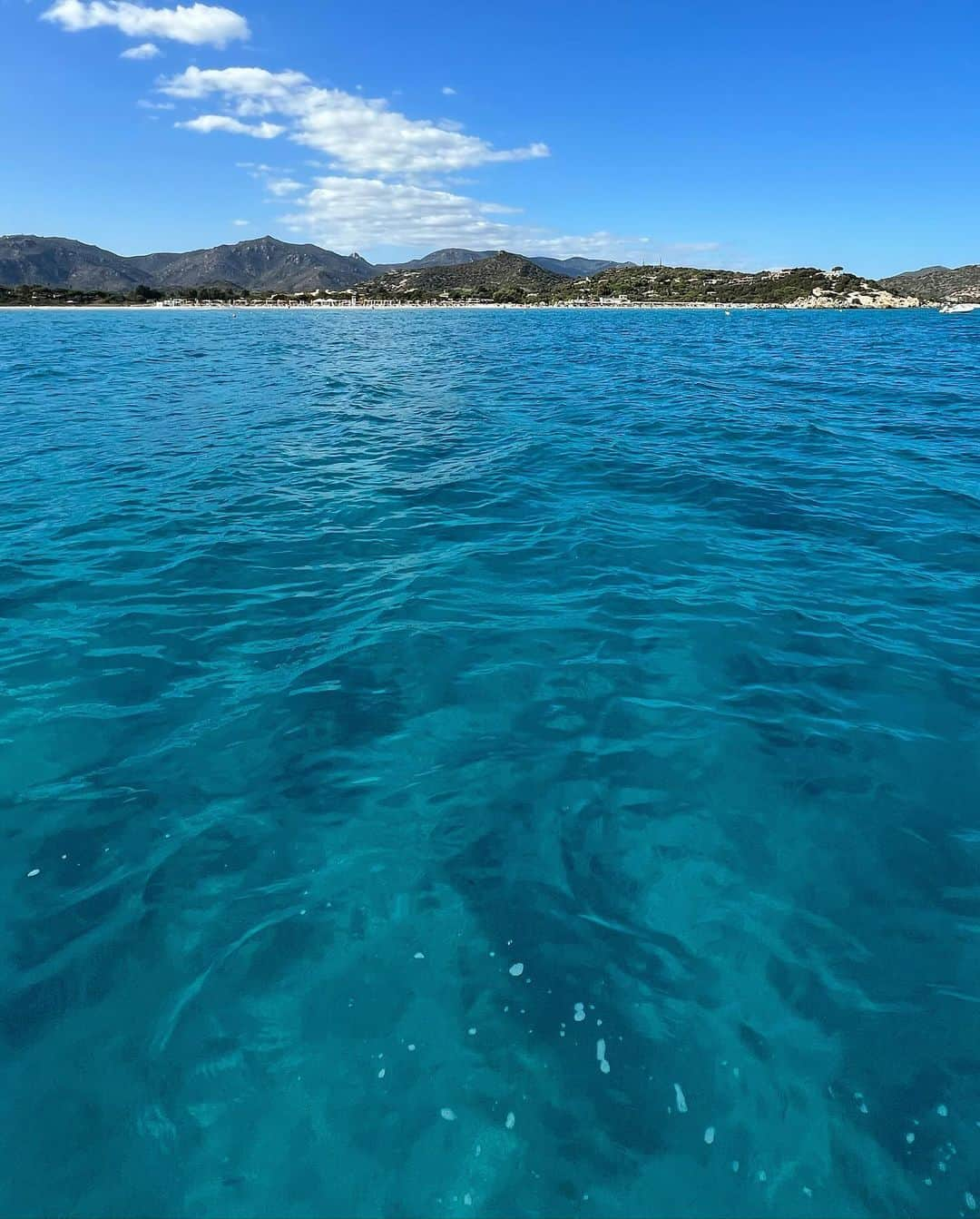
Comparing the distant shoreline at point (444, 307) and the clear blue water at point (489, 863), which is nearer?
the clear blue water at point (489, 863)

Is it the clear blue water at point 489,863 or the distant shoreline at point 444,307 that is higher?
the distant shoreline at point 444,307

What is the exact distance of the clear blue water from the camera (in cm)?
326

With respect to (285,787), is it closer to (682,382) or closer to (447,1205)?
(447,1205)

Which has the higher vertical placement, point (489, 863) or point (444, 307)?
point (444, 307)

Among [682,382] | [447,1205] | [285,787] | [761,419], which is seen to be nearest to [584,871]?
[447,1205]

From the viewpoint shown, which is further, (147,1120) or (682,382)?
(682,382)

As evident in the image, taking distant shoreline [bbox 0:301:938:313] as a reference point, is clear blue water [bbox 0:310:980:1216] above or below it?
below

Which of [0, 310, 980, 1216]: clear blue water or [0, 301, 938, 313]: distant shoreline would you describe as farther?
[0, 301, 938, 313]: distant shoreline

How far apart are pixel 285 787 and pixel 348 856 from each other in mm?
1053

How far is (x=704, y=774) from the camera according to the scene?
577 cm

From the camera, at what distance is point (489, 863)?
16.0 ft

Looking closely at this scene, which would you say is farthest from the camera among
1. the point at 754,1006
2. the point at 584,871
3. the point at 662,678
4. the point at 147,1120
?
the point at 662,678

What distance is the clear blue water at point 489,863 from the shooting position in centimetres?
326

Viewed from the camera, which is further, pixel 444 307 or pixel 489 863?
pixel 444 307
